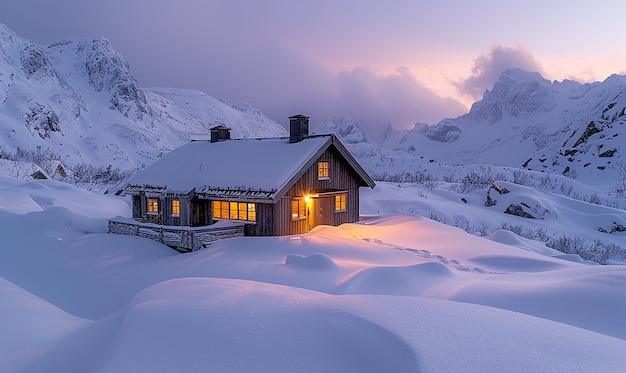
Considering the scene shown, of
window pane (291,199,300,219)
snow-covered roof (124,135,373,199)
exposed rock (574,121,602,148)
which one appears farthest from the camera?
exposed rock (574,121,602,148)

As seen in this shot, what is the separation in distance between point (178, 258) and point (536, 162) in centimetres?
6717

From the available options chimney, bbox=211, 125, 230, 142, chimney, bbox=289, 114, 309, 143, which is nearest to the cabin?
chimney, bbox=289, 114, 309, 143

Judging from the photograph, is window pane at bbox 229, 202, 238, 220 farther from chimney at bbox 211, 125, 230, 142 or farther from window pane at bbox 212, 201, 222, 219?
chimney at bbox 211, 125, 230, 142

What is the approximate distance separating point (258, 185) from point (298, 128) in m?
4.95

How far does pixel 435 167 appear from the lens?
2852 inches

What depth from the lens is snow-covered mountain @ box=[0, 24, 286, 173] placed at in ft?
237

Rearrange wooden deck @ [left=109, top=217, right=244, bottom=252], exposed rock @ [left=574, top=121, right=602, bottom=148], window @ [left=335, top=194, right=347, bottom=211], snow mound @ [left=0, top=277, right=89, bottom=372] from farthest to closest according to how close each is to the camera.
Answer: exposed rock @ [left=574, top=121, right=602, bottom=148] → window @ [left=335, top=194, right=347, bottom=211] → wooden deck @ [left=109, top=217, right=244, bottom=252] → snow mound @ [left=0, top=277, right=89, bottom=372]

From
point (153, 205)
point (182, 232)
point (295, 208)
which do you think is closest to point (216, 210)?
point (182, 232)

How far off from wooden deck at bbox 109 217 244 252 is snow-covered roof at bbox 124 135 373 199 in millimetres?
1903

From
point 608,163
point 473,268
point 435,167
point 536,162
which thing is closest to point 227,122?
point 435,167

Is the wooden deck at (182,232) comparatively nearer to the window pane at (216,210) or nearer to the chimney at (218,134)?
the window pane at (216,210)

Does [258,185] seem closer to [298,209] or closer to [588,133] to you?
[298,209]

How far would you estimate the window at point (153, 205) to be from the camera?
20938mm

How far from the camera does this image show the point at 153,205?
832 inches
